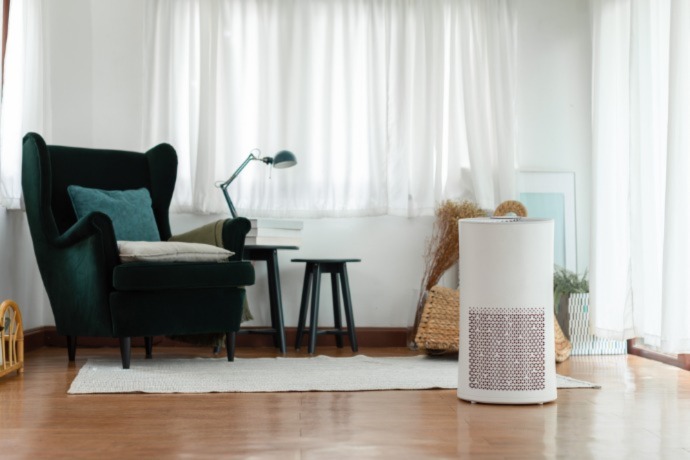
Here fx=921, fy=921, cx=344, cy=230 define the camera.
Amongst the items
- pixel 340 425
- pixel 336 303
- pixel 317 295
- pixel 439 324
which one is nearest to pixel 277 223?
pixel 317 295

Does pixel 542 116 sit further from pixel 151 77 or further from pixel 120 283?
pixel 120 283

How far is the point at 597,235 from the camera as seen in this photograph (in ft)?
16.1

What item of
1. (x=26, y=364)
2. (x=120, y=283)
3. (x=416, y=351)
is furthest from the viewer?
(x=416, y=351)

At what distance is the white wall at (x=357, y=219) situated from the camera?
5.28 metres

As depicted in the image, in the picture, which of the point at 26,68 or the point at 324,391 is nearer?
the point at 324,391

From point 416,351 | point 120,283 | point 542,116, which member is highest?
point 542,116

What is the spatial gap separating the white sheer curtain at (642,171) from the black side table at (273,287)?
1.66m

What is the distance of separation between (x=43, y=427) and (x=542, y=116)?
382 cm

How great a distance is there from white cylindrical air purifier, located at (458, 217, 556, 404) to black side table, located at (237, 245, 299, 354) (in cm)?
200

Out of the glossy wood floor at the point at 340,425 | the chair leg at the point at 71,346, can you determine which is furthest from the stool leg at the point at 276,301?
the glossy wood floor at the point at 340,425

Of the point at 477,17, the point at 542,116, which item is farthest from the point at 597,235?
the point at 477,17

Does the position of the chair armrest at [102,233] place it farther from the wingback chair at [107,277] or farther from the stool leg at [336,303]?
the stool leg at [336,303]

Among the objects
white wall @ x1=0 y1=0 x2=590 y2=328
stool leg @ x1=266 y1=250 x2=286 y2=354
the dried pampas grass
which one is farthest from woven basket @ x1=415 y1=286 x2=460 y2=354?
stool leg @ x1=266 y1=250 x2=286 y2=354

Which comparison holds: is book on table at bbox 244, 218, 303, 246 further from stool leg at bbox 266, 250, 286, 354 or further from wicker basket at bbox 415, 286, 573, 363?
wicker basket at bbox 415, 286, 573, 363
